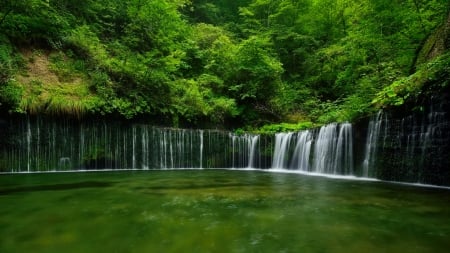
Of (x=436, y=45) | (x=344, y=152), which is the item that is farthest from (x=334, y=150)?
(x=436, y=45)

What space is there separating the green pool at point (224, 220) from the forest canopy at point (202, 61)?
13.0ft

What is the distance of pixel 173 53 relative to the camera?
55.0 feet

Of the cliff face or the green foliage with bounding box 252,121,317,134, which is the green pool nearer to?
the cliff face

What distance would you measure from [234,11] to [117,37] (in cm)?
1305

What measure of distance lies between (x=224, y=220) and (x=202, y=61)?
53.0 ft

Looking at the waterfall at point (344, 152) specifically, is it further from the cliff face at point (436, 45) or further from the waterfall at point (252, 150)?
the waterfall at point (252, 150)

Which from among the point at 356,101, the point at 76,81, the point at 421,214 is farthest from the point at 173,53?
the point at 421,214

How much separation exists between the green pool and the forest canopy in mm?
3968

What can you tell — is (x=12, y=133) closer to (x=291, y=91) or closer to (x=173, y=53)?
(x=173, y=53)

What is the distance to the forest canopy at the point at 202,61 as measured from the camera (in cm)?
1179

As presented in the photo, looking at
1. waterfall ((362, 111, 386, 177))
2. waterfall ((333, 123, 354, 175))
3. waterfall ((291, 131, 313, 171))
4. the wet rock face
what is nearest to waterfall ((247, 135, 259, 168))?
waterfall ((291, 131, 313, 171))

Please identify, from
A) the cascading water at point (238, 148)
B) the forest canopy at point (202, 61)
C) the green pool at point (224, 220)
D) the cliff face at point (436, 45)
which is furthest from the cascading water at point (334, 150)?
the green pool at point (224, 220)

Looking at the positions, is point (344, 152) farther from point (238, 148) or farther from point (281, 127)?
point (281, 127)

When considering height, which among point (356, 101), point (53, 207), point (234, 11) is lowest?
point (53, 207)
